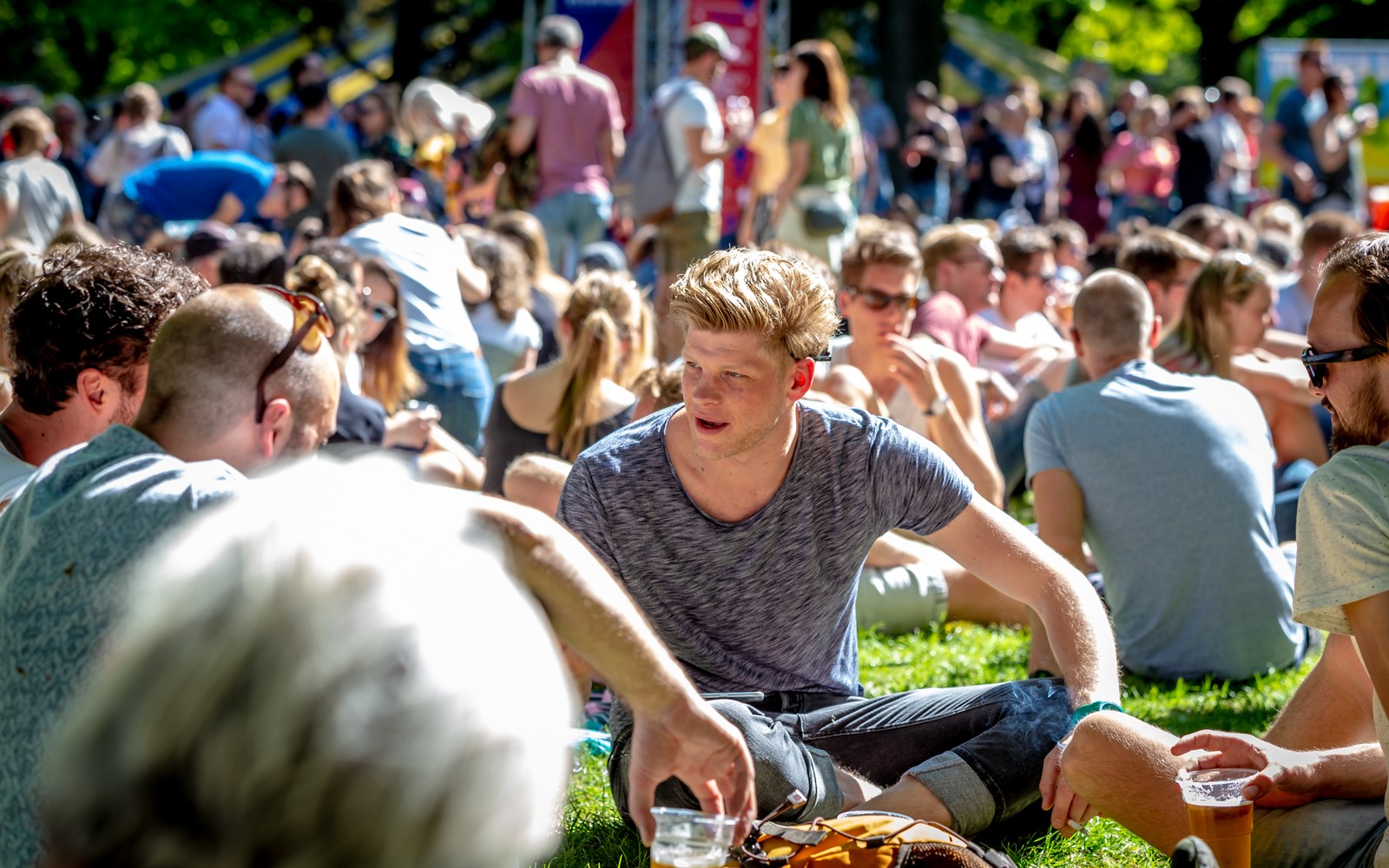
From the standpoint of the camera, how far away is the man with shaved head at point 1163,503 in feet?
17.0

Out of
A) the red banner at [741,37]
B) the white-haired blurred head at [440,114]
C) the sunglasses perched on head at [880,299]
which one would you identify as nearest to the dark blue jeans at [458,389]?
the sunglasses perched on head at [880,299]

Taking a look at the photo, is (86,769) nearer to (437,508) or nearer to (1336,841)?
(437,508)

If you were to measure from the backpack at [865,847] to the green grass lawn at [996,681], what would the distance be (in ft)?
2.15

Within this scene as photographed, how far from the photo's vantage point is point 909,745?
3.62 meters

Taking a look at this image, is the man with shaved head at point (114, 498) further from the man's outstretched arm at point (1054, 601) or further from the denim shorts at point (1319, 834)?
the denim shorts at point (1319, 834)

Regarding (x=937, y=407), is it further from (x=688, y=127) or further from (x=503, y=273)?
(x=688, y=127)

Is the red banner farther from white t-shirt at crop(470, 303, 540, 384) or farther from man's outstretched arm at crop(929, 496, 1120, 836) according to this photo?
man's outstretched arm at crop(929, 496, 1120, 836)

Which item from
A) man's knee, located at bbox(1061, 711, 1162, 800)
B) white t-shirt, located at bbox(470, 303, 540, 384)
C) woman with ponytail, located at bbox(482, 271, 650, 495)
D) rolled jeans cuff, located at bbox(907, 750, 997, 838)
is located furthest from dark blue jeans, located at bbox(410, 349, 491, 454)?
man's knee, located at bbox(1061, 711, 1162, 800)

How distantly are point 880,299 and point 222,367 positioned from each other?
13.3ft

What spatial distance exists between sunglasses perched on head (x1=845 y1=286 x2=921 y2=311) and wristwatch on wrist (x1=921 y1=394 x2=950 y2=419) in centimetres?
59

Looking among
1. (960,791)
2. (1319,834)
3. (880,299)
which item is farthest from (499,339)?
(1319,834)

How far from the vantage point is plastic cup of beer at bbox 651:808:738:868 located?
229cm

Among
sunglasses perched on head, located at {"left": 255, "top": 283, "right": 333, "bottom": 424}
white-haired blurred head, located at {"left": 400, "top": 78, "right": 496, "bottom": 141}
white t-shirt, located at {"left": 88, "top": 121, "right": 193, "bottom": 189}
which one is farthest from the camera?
white-haired blurred head, located at {"left": 400, "top": 78, "right": 496, "bottom": 141}

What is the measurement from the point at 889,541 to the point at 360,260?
2722mm
